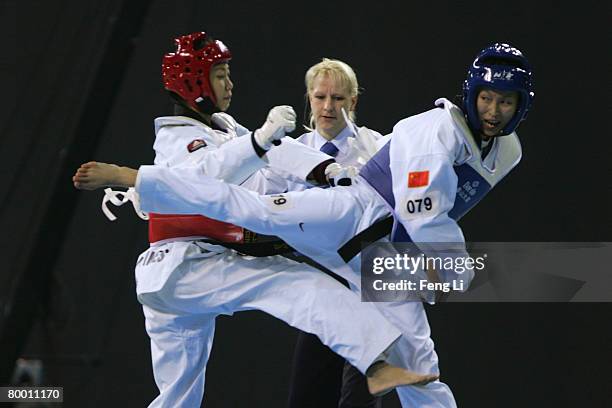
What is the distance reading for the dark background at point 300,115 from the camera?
14.5 ft

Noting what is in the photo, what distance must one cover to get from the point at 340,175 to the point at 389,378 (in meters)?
0.75

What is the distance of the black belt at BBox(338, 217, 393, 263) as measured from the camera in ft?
10.2

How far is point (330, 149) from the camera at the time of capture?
368 centimetres

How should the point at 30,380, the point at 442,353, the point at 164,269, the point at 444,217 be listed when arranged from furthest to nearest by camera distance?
the point at 442,353 < the point at 30,380 < the point at 164,269 < the point at 444,217

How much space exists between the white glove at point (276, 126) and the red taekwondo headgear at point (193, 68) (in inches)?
12.6

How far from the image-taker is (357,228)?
122 inches

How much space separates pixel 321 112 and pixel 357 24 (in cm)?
103

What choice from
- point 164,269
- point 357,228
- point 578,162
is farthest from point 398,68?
point 164,269

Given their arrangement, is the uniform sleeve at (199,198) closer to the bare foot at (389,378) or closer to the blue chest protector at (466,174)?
the blue chest protector at (466,174)

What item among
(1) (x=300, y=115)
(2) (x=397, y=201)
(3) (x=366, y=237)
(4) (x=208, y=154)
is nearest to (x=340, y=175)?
(3) (x=366, y=237)

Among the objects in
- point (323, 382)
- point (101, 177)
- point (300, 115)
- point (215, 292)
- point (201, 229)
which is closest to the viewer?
point (101, 177)

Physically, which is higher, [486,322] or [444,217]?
[444,217]

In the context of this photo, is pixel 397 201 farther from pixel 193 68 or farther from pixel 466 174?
pixel 193 68

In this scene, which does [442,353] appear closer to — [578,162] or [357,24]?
[578,162]
